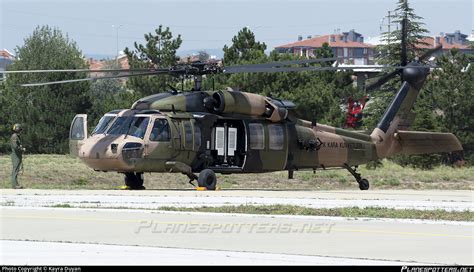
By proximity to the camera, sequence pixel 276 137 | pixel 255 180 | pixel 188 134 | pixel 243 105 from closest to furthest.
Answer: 1. pixel 188 134
2. pixel 243 105
3. pixel 276 137
4. pixel 255 180

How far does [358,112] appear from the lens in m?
63.2

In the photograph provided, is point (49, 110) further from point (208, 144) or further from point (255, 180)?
point (208, 144)

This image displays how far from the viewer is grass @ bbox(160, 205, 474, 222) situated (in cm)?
1769

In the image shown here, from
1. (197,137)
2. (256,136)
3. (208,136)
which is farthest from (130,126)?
(256,136)

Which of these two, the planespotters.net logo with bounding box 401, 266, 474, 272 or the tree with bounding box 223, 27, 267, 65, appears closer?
the planespotters.net logo with bounding box 401, 266, 474, 272

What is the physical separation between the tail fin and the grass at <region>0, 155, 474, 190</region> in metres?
2.15

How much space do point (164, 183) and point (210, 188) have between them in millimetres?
8773

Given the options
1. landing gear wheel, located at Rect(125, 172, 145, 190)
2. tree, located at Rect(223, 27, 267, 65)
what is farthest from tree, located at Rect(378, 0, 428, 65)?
landing gear wheel, located at Rect(125, 172, 145, 190)

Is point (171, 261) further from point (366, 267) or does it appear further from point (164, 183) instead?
point (164, 183)

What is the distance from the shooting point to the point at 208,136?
28.1 metres

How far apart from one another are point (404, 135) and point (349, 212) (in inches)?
631

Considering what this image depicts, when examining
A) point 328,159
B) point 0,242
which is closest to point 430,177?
point 328,159

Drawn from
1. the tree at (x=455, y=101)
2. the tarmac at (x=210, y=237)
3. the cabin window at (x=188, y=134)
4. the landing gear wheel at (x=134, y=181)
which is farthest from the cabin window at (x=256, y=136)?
the tree at (x=455, y=101)

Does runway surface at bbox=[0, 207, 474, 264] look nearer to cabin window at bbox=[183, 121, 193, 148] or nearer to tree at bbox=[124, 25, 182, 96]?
cabin window at bbox=[183, 121, 193, 148]
